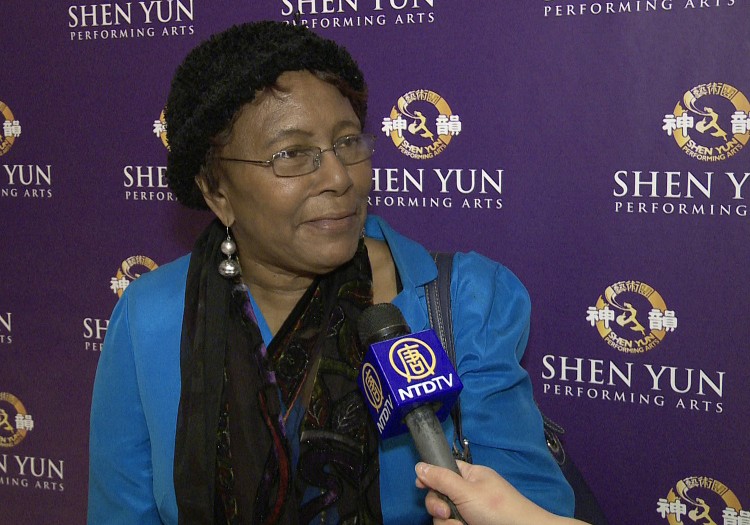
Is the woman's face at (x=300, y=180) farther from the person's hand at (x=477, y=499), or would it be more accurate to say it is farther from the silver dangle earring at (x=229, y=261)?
the person's hand at (x=477, y=499)

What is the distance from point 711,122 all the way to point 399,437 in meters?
0.99

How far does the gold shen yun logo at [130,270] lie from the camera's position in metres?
2.33

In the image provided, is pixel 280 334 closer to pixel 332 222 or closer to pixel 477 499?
pixel 332 222

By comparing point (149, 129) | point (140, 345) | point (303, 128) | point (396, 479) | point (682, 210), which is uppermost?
point (149, 129)

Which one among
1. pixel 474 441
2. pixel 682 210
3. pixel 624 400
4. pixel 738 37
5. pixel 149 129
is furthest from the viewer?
pixel 149 129

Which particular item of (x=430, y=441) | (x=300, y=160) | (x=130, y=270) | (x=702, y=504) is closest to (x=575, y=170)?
(x=300, y=160)

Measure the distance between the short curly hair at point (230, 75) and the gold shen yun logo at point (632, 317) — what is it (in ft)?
2.75

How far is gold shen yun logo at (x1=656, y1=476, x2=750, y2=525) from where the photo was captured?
189 cm

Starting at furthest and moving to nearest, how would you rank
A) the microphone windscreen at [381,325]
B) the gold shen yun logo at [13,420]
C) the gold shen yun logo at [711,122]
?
the gold shen yun logo at [13,420]
the gold shen yun logo at [711,122]
the microphone windscreen at [381,325]

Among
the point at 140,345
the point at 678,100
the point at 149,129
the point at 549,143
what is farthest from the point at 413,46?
the point at 140,345

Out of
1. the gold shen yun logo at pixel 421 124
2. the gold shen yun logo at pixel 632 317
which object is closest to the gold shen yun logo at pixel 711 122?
the gold shen yun logo at pixel 632 317

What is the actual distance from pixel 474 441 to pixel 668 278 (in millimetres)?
746

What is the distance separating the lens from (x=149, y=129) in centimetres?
225

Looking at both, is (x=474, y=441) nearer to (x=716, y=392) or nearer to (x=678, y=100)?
(x=716, y=392)
